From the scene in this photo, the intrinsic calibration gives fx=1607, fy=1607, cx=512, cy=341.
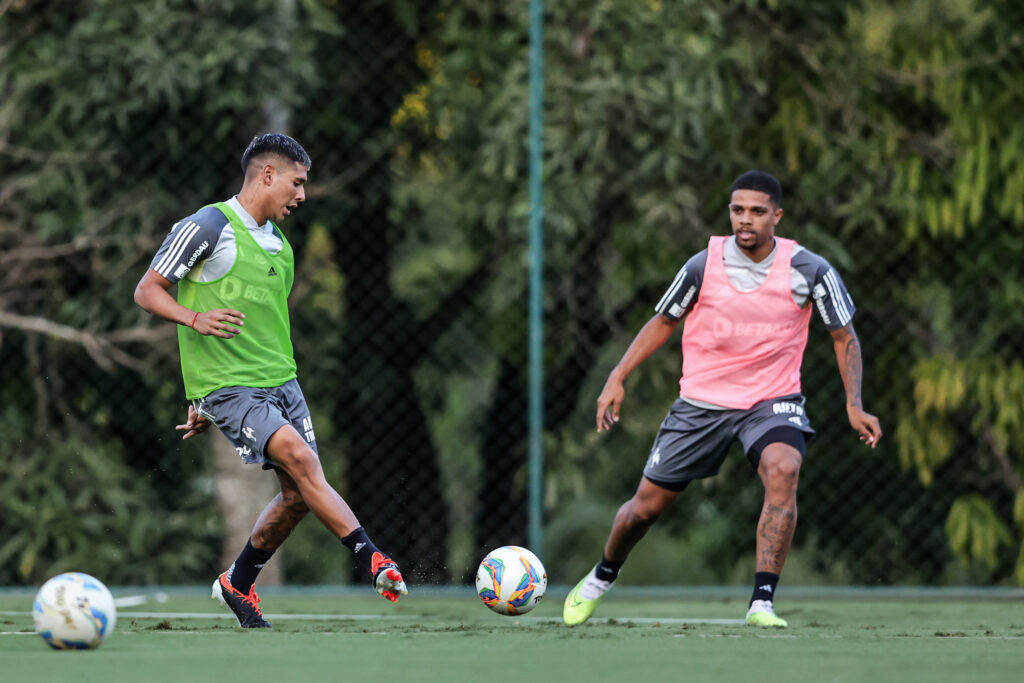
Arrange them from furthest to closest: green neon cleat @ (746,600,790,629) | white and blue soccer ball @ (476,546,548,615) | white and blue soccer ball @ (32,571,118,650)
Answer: green neon cleat @ (746,600,790,629), white and blue soccer ball @ (476,546,548,615), white and blue soccer ball @ (32,571,118,650)

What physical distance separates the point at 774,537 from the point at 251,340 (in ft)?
6.93

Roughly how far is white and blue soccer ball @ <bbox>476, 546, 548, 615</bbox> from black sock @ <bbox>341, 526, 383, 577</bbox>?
0.54 meters

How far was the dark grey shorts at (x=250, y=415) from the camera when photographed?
18.9 feet

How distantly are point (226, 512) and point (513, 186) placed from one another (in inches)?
103

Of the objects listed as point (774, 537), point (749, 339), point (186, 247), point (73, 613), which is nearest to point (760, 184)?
point (749, 339)

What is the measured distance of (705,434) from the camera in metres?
6.39

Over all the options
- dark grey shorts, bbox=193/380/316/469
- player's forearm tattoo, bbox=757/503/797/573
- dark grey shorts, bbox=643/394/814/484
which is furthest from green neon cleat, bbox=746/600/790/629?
dark grey shorts, bbox=193/380/316/469

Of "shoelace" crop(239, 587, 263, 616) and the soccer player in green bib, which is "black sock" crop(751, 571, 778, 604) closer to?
the soccer player in green bib

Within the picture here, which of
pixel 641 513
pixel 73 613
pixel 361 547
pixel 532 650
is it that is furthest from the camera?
pixel 641 513

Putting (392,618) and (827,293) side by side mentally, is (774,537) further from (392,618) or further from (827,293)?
(392,618)

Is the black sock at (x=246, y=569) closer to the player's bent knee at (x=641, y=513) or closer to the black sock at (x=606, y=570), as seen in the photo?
the black sock at (x=606, y=570)

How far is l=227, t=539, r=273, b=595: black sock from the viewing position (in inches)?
241

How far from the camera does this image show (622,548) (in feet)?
21.4

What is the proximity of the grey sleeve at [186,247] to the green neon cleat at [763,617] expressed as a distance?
245 centimetres
